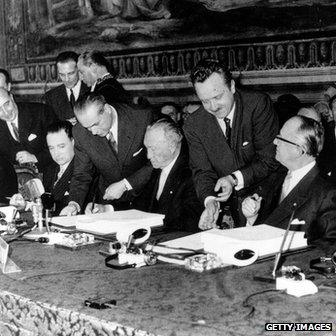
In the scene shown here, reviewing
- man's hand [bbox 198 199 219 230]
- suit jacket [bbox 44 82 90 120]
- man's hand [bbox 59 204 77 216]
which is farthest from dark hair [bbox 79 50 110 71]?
man's hand [bbox 198 199 219 230]

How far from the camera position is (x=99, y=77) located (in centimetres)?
607

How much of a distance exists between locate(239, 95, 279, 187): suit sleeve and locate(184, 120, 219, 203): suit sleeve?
22 centimetres

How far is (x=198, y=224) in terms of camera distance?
12.7 ft

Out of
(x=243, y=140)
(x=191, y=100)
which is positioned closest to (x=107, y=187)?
(x=243, y=140)

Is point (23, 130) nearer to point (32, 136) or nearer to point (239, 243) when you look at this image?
point (32, 136)

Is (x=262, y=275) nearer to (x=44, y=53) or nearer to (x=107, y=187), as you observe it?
(x=107, y=187)

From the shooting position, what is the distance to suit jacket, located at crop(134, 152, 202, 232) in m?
3.94

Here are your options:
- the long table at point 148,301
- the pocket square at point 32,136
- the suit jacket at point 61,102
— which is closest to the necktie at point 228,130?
the long table at point 148,301

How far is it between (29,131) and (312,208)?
3.36m

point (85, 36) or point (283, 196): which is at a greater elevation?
point (85, 36)

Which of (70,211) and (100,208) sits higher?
(70,211)

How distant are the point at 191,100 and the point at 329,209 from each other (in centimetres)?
474

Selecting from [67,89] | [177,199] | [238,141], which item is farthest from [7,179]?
[238,141]

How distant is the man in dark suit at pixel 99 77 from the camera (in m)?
5.81
